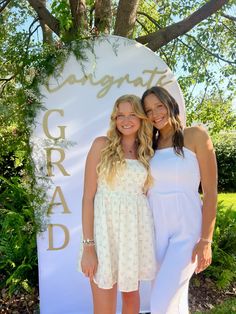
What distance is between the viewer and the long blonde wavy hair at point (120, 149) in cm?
284

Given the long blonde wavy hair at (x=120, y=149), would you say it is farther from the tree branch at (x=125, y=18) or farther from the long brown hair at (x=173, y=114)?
the tree branch at (x=125, y=18)

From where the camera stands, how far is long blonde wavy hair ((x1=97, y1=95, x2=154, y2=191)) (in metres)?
2.84

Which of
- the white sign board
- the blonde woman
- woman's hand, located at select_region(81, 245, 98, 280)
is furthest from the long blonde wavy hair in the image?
the white sign board

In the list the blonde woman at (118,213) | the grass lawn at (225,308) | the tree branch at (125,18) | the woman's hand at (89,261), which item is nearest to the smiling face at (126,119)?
the blonde woman at (118,213)

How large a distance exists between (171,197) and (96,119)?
4.87ft

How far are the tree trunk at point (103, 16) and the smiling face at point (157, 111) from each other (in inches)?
Result: 88.9

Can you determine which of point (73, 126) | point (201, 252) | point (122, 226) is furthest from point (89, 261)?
point (73, 126)

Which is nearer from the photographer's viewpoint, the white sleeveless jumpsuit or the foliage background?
the white sleeveless jumpsuit

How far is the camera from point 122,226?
114 inches

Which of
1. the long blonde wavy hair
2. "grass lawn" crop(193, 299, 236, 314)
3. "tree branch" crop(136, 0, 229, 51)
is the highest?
"tree branch" crop(136, 0, 229, 51)

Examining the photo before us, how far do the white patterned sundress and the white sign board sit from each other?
119 cm

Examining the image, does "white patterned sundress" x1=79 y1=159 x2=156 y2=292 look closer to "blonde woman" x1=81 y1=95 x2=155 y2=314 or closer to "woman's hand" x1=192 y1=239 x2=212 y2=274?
"blonde woman" x1=81 y1=95 x2=155 y2=314

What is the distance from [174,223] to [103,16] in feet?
10.1

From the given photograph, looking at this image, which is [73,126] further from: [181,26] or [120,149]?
[181,26]
